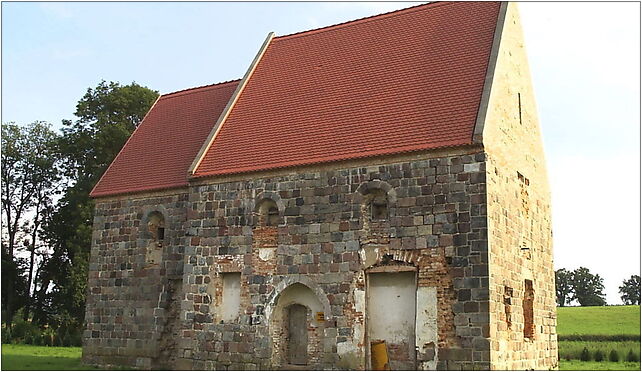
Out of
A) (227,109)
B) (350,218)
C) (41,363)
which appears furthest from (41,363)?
(350,218)

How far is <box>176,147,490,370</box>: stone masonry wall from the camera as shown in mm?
14672

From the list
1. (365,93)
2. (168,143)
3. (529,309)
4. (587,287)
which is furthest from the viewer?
(587,287)

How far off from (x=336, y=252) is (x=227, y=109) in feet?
22.9

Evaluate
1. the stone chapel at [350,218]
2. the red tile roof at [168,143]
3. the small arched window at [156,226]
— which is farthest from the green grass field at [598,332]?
the red tile roof at [168,143]

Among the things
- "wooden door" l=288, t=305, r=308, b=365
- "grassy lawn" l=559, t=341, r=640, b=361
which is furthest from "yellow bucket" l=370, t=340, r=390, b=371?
"grassy lawn" l=559, t=341, r=640, b=361

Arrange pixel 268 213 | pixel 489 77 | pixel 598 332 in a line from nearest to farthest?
Answer: pixel 489 77, pixel 268 213, pixel 598 332

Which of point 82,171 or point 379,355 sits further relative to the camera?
point 82,171

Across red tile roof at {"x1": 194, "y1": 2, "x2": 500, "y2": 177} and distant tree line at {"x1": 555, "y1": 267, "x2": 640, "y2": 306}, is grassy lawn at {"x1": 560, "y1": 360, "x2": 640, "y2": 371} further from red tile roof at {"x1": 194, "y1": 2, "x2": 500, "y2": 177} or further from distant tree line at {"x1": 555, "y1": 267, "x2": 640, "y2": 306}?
distant tree line at {"x1": 555, "y1": 267, "x2": 640, "y2": 306}

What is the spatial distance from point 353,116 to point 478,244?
5291 mm

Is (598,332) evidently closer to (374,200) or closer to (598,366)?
(598,366)

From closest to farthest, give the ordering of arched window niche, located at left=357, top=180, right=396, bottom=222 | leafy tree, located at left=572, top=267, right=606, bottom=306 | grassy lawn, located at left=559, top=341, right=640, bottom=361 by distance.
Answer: arched window niche, located at left=357, top=180, right=396, bottom=222 < grassy lawn, located at left=559, top=341, right=640, bottom=361 < leafy tree, located at left=572, top=267, right=606, bottom=306

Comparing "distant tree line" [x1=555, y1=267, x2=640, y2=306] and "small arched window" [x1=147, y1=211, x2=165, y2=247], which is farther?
"distant tree line" [x1=555, y1=267, x2=640, y2=306]

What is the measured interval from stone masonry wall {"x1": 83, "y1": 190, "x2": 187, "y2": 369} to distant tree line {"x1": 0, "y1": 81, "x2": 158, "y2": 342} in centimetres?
1557

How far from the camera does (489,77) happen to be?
53.3 ft
